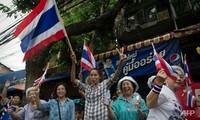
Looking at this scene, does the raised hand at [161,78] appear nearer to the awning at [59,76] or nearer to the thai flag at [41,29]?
the thai flag at [41,29]

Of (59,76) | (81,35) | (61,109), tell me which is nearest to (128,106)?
(61,109)

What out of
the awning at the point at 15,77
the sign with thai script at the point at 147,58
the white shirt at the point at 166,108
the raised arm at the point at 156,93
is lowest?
the white shirt at the point at 166,108

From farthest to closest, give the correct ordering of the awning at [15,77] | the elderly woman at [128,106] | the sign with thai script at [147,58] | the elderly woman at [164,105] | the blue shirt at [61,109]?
1. the awning at [15,77]
2. the sign with thai script at [147,58]
3. the blue shirt at [61,109]
4. the elderly woman at [128,106]
5. the elderly woman at [164,105]

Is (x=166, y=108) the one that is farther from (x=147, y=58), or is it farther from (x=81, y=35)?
(x=81, y=35)

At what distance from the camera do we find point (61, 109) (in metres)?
4.20

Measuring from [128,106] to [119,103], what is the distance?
0.45ft

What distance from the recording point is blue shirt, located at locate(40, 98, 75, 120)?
4164 millimetres

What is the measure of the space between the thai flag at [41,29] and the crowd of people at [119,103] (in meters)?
0.94

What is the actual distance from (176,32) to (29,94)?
15.0 ft

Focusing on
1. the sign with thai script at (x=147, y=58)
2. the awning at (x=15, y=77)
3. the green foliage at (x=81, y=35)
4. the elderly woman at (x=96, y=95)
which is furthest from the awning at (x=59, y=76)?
the elderly woman at (x=96, y=95)

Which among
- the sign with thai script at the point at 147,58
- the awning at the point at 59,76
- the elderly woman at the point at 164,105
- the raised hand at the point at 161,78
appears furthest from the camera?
the awning at the point at 59,76

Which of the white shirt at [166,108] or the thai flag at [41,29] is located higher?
the thai flag at [41,29]

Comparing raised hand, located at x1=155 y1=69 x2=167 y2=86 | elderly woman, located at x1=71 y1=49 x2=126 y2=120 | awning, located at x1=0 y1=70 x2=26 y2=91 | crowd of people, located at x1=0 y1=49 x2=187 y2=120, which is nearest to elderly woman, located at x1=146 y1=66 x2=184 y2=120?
crowd of people, located at x1=0 y1=49 x2=187 y2=120

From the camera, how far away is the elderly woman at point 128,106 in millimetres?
3486
